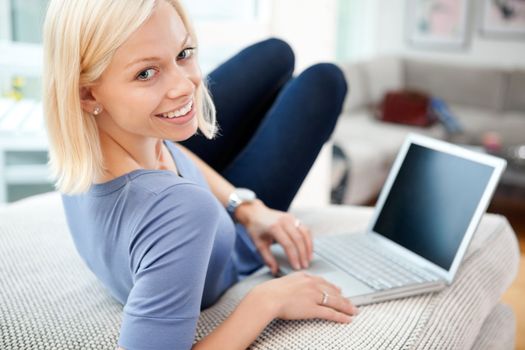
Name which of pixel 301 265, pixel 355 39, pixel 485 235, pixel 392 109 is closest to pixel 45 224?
pixel 301 265

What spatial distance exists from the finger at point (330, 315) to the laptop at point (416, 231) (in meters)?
0.07

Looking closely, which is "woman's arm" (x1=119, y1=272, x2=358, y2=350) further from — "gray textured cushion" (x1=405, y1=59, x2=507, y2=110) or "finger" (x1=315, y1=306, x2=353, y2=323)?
"gray textured cushion" (x1=405, y1=59, x2=507, y2=110)

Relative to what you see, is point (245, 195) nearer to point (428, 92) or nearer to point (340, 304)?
point (340, 304)

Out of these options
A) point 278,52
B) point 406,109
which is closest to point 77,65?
point 278,52

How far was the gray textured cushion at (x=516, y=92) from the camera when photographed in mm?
4543

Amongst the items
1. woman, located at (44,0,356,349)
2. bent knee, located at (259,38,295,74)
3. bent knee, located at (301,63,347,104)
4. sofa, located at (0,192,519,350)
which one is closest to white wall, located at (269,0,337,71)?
bent knee, located at (259,38,295,74)

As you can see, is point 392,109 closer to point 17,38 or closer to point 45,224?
point 17,38

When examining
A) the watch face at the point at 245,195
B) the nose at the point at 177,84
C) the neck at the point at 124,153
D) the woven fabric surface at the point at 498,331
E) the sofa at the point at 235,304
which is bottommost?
the woven fabric surface at the point at 498,331

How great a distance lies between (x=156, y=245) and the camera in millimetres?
797

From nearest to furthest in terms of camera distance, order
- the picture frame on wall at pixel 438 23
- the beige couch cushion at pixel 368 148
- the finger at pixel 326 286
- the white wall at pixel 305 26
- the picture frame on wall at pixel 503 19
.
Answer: the finger at pixel 326 286
the white wall at pixel 305 26
the beige couch cushion at pixel 368 148
the picture frame on wall at pixel 503 19
the picture frame on wall at pixel 438 23

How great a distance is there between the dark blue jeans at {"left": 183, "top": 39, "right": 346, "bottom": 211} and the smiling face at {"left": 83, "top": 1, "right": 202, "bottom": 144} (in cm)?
49

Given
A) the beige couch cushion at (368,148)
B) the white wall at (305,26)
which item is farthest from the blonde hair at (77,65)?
the beige couch cushion at (368,148)

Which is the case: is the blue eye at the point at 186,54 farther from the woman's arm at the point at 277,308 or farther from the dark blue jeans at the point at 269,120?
the dark blue jeans at the point at 269,120

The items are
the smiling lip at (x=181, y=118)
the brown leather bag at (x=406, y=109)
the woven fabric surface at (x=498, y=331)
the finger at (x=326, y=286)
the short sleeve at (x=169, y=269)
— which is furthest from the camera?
the brown leather bag at (x=406, y=109)
